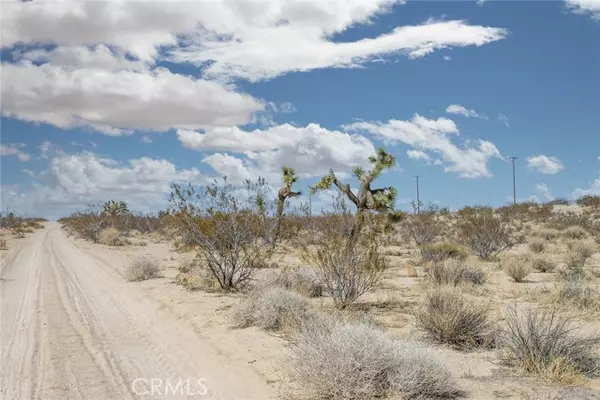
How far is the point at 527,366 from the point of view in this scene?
7.51m

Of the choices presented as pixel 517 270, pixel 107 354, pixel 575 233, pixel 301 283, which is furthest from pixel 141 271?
pixel 575 233

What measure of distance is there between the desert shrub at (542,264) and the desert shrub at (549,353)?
1219 centimetres

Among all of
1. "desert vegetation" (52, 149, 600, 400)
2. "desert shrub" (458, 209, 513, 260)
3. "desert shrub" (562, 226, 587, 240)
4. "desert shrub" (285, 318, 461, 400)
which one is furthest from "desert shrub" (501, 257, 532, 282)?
"desert shrub" (562, 226, 587, 240)

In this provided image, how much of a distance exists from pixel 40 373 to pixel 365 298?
816 centimetres

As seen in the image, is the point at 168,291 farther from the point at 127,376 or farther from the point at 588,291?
the point at 588,291

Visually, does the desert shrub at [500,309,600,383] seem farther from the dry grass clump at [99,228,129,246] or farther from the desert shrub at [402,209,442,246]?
the dry grass clump at [99,228,129,246]

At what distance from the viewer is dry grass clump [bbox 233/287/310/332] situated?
10.5 m

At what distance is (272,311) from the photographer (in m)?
10.8

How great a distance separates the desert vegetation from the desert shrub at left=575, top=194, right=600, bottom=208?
22936mm

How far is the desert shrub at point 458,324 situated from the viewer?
9.13 meters

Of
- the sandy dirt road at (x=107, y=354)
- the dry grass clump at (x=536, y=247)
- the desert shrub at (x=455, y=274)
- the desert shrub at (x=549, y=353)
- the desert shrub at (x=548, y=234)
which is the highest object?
the desert shrub at (x=548, y=234)

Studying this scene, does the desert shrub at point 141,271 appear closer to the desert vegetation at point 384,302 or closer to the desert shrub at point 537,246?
the desert vegetation at point 384,302

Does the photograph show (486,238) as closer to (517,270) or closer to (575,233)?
(517,270)

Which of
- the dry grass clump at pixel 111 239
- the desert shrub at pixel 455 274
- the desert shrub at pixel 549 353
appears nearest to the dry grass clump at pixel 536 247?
the desert shrub at pixel 455 274
